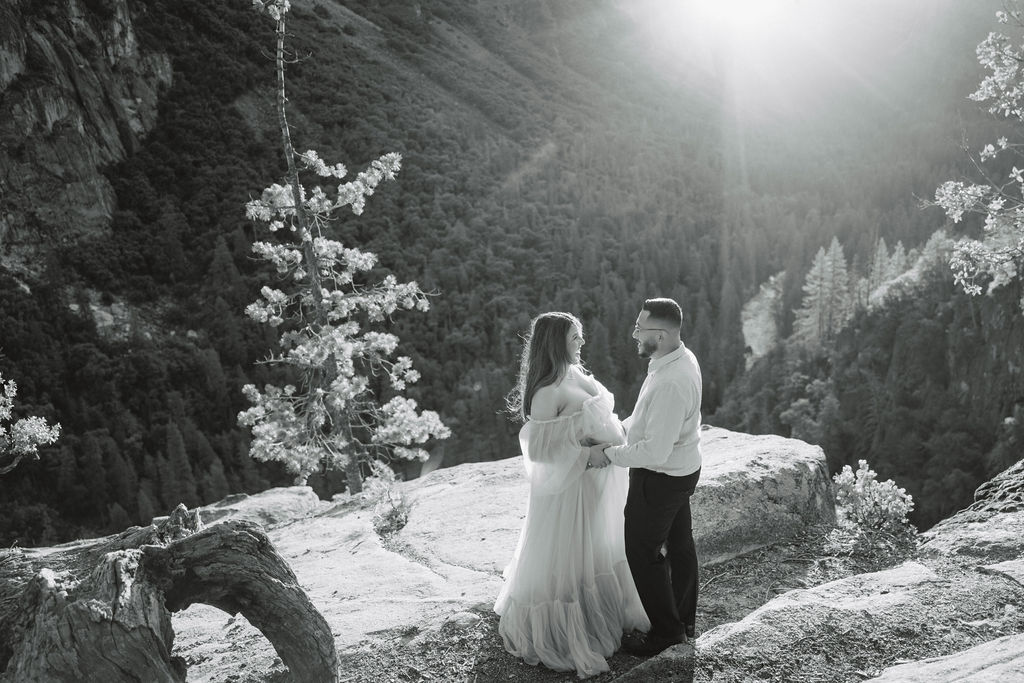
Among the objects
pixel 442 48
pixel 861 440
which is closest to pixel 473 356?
pixel 861 440

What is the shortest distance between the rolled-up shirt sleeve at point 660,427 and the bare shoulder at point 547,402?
0.47 meters

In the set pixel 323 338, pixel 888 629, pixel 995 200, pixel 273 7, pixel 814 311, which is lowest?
pixel 888 629

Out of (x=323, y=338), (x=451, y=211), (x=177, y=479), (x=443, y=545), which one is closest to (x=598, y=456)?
(x=443, y=545)

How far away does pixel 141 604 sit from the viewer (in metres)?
3.08

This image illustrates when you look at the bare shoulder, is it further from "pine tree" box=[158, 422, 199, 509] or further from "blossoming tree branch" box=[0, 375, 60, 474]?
"pine tree" box=[158, 422, 199, 509]

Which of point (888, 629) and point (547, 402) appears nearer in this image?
point (888, 629)

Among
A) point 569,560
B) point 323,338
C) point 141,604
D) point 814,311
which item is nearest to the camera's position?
point 141,604

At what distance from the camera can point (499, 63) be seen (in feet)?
410

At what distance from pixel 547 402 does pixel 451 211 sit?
9312cm

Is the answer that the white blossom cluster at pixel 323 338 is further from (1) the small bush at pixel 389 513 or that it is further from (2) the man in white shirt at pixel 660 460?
(2) the man in white shirt at pixel 660 460

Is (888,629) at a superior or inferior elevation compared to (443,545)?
inferior

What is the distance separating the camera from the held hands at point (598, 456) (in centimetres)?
392

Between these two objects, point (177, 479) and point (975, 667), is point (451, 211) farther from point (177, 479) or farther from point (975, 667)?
point (975, 667)

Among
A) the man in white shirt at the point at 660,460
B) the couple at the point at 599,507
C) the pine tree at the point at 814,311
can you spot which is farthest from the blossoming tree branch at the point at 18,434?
the pine tree at the point at 814,311
